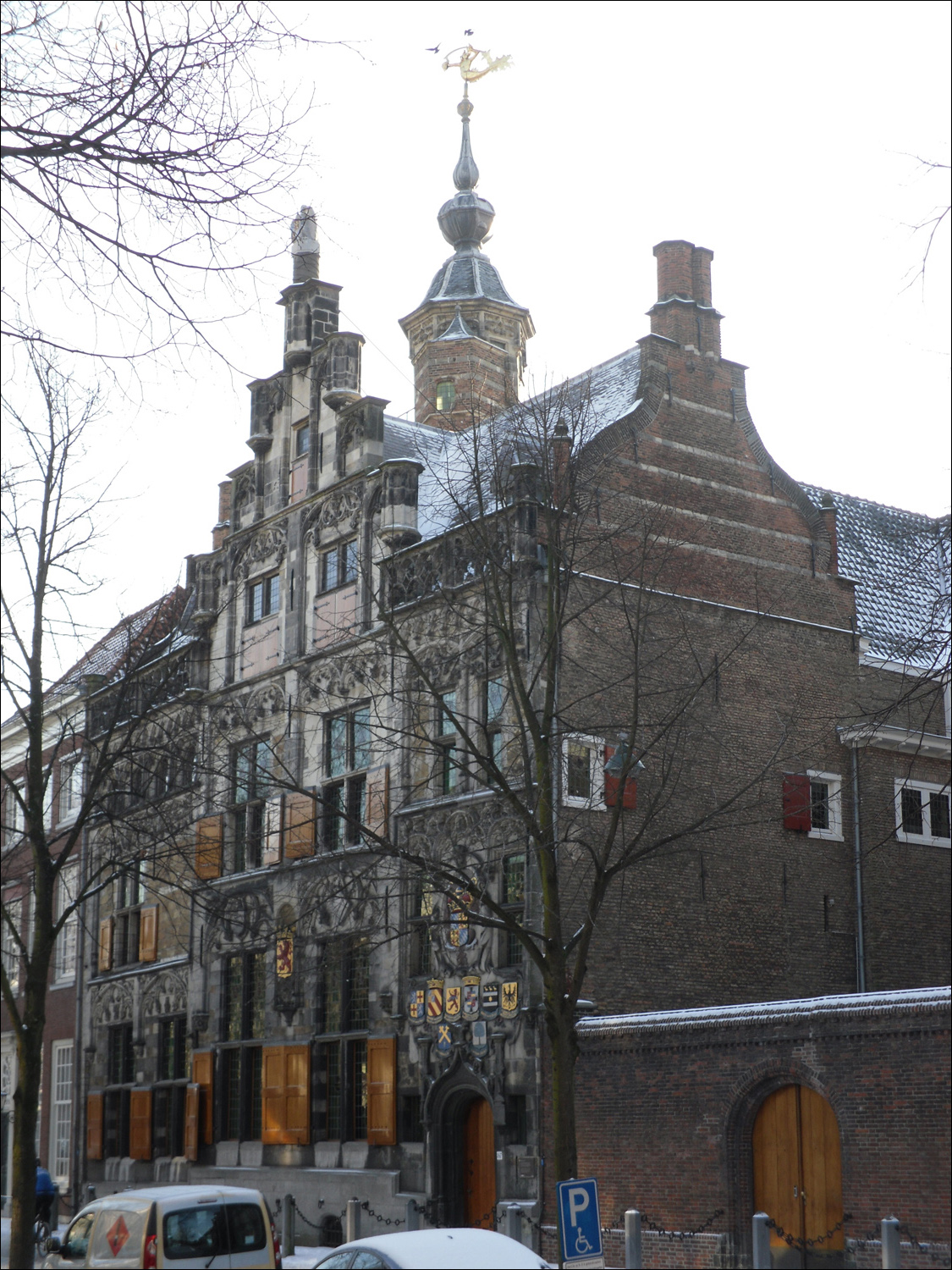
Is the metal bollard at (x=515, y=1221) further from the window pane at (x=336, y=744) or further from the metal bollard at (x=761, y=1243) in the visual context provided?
the window pane at (x=336, y=744)

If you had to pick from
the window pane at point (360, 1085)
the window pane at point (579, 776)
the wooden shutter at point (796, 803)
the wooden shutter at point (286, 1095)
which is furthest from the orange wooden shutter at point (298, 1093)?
the wooden shutter at point (796, 803)

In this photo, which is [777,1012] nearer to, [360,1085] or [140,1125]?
[360,1085]

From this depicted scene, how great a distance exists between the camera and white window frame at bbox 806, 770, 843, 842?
82.4 feet

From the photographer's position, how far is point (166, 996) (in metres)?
29.6

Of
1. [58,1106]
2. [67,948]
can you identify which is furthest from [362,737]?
[58,1106]

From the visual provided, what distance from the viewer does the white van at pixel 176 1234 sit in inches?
516

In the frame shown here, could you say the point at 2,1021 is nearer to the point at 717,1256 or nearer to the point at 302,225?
the point at 717,1256

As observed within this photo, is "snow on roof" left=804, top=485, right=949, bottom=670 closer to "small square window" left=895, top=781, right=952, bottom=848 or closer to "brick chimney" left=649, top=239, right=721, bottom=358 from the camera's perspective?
"small square window" left=895, top=781, right=952, bottom=848

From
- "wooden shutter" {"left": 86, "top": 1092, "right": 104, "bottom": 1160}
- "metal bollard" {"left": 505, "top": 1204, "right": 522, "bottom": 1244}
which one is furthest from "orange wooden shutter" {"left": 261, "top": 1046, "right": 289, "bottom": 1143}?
"wooden shutter" {"left": 86, "top": 1092, "right": 104, "bottom": 1160}

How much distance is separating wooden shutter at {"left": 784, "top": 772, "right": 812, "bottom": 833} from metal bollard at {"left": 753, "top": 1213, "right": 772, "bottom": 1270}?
860 centimetres

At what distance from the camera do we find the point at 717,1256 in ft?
59.4

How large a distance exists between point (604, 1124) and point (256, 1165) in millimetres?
8460

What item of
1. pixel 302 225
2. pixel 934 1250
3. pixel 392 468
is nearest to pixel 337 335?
pixel 392 468

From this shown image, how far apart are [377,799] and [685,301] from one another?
9833 millimetres
